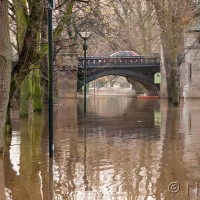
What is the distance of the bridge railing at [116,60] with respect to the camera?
43844mm

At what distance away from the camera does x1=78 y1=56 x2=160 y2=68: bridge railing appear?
43.8 meters

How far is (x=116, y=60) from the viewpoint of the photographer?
45031 millimetres

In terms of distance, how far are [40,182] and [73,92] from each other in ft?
126

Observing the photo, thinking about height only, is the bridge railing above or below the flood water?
above

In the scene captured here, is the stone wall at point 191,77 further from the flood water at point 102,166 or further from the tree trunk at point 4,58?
the tree trunk at point 4,58

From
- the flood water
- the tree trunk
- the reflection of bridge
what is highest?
the reflection of bridge

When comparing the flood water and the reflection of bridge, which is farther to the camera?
the reflection of bridge

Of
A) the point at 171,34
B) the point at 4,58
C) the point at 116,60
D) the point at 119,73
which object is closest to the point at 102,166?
the point at 4,58

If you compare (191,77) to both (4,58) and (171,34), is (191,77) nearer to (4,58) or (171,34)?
(171,34)

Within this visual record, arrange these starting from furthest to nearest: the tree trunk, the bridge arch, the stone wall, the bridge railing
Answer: the bridge arch, the stone wall, the bridge railing, the tree trunk

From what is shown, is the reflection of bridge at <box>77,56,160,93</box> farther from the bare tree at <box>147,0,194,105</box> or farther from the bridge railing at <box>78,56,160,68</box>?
the bare tree at <box>147,0,194,105</box>

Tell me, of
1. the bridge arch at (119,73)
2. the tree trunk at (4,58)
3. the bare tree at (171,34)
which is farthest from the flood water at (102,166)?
the bridge arch at (119,73)

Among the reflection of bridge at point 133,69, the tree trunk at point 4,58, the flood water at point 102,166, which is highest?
the reflection of bridge at point 133,69

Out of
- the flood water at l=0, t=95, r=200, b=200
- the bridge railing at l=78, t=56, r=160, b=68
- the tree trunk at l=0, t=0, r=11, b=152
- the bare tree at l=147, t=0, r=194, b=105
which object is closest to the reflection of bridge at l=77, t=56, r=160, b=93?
the bridge railing at l=78, t=56, r=160, b=68
